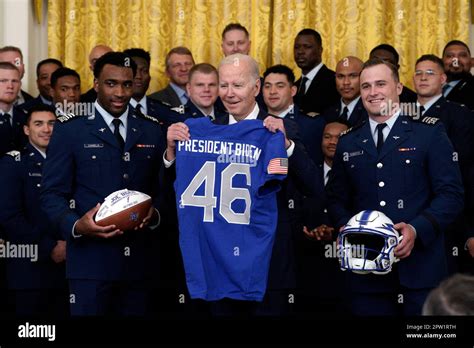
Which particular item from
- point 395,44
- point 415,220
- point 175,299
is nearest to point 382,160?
point 415,220

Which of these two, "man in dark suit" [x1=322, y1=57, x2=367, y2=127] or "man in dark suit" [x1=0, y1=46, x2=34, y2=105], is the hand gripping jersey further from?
"man in dark suit" [x1=0, y1=46, x2=34, y2=105]

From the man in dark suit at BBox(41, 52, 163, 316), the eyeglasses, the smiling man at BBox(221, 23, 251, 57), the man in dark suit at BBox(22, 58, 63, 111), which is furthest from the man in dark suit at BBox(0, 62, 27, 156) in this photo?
the eyeglasses

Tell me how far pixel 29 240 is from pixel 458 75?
339 centimetres

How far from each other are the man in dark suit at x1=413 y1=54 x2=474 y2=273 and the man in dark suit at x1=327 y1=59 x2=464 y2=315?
46.9 inches

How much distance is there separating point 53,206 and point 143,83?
218 centimetres

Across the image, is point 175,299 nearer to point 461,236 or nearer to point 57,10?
point 461,236

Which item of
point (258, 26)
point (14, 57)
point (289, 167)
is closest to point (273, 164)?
point (289, 167)

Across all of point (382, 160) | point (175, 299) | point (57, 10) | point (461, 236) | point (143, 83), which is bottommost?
point (175, 299)

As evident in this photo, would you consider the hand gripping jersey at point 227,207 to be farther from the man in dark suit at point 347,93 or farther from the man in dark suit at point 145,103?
the man in dark suit at point 347,93

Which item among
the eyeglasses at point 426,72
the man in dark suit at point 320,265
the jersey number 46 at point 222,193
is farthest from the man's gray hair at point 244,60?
the eyeglasses at point 426,72

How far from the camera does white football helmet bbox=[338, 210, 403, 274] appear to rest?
15.7 ft

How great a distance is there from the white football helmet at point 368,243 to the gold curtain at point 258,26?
3624mm

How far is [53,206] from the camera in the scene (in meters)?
5.13

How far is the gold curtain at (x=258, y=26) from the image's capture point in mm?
8398
